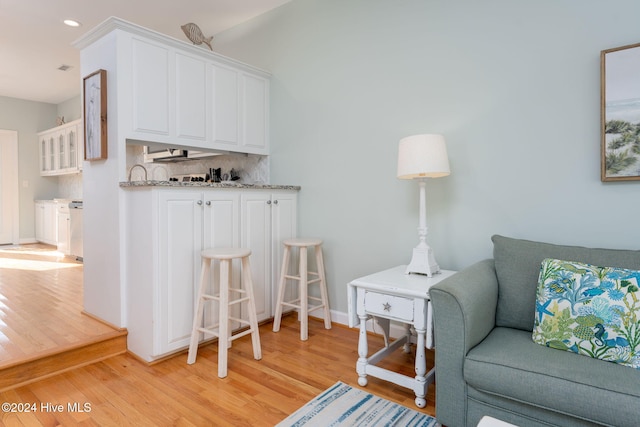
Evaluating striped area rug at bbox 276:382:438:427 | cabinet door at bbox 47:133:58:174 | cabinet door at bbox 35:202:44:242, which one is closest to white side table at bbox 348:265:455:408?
striped area rug at bbox 276:382:438:427

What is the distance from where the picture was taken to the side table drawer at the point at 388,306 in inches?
74.5

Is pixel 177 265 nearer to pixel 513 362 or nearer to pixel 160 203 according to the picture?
pixel 160 203

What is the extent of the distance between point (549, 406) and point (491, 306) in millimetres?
524

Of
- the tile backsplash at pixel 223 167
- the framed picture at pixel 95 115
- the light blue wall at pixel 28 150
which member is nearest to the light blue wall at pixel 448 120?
the tile backsplash at pixel 223 167

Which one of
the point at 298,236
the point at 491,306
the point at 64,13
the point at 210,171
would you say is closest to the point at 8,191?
Result: the point at 64,13

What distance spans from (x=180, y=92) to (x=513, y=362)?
2.69 metres

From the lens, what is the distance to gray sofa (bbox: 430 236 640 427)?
50.3 inches

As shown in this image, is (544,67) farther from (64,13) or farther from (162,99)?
(64,13)

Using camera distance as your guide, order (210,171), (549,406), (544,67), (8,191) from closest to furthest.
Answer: (549,406) < (544,67) < (210,171) < (8,191)

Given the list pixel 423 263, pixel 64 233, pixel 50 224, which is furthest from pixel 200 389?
pixel 50 224

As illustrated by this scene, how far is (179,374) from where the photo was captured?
2.19 m

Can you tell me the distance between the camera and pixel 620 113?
184 centimetres

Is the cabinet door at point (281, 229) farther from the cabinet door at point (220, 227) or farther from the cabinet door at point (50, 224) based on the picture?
the cabinet door at point (50, 224)

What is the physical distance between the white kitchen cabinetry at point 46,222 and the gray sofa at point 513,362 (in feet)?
22.9
